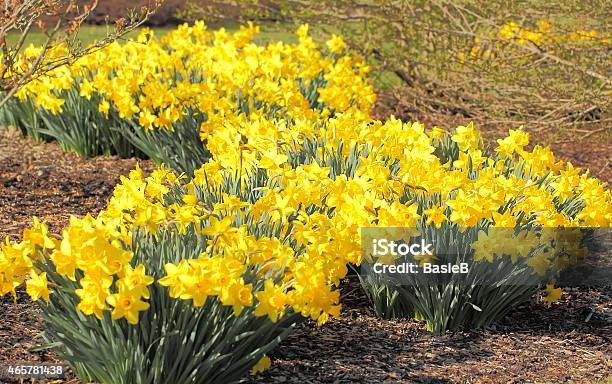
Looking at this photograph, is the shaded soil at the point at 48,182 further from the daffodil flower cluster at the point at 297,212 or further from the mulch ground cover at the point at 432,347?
the mulch ground cover at the point at 432,347

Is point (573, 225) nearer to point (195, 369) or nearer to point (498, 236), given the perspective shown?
point (498, 236)

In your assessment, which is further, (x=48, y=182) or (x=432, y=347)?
(x=48, y=182)

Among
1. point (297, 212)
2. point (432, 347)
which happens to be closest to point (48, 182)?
point (297, 212)

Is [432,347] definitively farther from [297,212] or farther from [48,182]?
[48,182]

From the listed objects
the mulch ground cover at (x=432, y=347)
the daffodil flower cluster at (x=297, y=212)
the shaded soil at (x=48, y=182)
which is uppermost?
the daffodil flower cluster at (x=297, y=212)

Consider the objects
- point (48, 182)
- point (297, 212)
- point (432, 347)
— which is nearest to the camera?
point (432, 347)

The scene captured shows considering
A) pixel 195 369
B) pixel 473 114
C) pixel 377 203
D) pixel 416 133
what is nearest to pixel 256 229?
pixel 377 203

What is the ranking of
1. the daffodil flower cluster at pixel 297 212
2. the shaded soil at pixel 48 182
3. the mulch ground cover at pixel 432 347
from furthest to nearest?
the shaded soil at pixel 48 182 < the mulch ground cover at pixel 432 347 < the daffodil flower cluster at pixel 297 212

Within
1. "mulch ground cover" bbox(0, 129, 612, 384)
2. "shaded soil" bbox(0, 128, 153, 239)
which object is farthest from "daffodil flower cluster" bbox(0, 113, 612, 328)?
"shaded soil" bbox(0, 128, 153, 239)

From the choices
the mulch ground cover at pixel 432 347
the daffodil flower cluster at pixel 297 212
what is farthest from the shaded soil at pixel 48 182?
the mulch ground cover at pixel 432 347

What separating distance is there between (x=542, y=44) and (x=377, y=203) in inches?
150

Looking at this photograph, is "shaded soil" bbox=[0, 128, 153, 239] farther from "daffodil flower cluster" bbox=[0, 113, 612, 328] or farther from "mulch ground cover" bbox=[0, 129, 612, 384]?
"mulch ground cover" bbox=[0, 129, 612, 384]

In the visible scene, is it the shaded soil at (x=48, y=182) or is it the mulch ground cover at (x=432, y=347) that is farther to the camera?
the shaded soil at (x=48, y=182)

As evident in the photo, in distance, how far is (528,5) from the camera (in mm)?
6832
